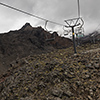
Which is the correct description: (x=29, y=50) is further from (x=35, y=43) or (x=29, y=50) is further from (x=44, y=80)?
(x=44, y=80)

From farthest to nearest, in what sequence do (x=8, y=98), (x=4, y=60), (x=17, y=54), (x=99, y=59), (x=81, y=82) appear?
(x=17, y=54)
(x=4, y=60)
(x=99, y=59)
(x=8, y=98)
(x=81, y=82)

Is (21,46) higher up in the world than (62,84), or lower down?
higher up

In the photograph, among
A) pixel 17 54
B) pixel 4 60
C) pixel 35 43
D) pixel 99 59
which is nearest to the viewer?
pixel 99 59

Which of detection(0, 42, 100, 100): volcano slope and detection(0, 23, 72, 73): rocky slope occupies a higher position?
detection(0, 23, 72, 73): rocky slope

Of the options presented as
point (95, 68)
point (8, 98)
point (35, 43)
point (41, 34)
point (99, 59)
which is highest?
point (41, 34)

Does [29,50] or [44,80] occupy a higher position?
[29,50]

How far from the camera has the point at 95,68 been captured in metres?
9.04

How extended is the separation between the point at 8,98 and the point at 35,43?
103ft

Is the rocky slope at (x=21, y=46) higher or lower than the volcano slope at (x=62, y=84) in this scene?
higher

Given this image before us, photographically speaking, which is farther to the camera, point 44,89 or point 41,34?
point 41,34

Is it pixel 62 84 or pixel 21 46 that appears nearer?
pixel 62 84

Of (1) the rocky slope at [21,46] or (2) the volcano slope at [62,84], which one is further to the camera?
(1) the rocky slope at [21,46]

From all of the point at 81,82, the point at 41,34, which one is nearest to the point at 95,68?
the point at 81,82

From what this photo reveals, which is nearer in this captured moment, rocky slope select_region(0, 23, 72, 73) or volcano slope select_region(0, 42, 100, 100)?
volcano slope select_region(0, 42, 100, 100)
